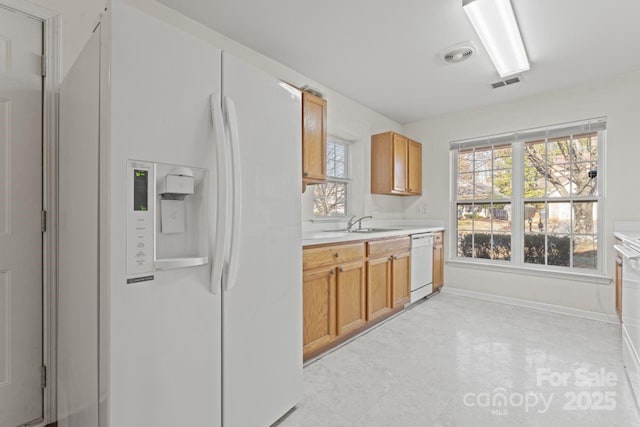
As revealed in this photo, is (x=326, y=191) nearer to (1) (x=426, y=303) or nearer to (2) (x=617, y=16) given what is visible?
(1) (x=426, y=303)

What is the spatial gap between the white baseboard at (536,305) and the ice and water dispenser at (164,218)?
12.6 feet

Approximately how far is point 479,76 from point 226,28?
246 cm

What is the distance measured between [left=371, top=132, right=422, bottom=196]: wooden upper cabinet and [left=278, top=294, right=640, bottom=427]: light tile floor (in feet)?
5.57

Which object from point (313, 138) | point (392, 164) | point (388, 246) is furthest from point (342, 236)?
point (392, 164)

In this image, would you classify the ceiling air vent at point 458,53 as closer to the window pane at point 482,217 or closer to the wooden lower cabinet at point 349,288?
the wooden lower cabinet at point 349,288

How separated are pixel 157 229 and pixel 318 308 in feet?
4.74

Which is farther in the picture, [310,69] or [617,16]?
[310,69]

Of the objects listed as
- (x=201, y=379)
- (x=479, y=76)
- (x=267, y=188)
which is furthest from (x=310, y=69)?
(x=201, y=379)

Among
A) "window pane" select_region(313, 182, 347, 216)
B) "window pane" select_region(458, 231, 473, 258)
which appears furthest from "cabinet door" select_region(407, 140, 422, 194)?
"window pane" select_region(313, 182, 347, 216)

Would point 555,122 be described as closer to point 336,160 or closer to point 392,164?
point 392,164

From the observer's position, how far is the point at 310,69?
9.90ft

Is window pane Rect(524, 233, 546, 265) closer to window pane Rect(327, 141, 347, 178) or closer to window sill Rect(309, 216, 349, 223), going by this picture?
window sill Rect(309, 216, 349, 223)

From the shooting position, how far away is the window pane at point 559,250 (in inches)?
139

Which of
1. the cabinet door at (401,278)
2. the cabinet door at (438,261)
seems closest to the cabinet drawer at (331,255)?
the cabinet door at (401,278)
